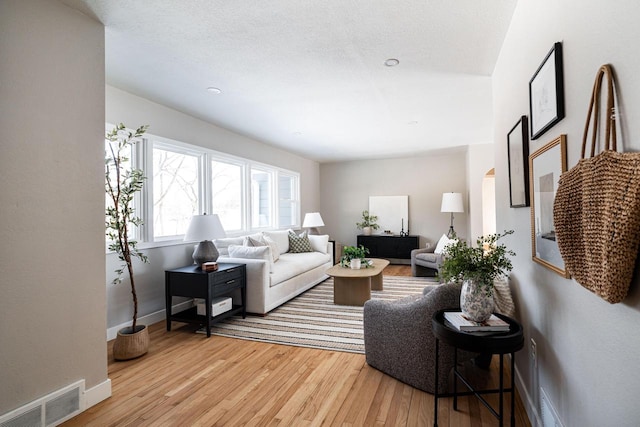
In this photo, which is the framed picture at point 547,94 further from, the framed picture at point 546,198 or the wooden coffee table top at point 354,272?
the wooden coffee table top at point 354,272

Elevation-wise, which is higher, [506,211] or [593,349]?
[506,211]

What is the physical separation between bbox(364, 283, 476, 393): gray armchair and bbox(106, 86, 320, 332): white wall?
8.17 feet

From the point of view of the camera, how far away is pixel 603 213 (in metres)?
0.89

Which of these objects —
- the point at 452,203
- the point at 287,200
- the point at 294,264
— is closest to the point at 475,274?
the point at 294,264

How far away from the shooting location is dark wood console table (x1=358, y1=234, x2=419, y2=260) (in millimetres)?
7297

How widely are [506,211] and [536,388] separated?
1.23 metres

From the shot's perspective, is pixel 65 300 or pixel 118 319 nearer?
pixel 65 300

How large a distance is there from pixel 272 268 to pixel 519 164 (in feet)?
9.46

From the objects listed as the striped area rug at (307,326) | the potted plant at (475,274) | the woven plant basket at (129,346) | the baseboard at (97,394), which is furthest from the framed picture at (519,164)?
the woven plant basket at (129,346)

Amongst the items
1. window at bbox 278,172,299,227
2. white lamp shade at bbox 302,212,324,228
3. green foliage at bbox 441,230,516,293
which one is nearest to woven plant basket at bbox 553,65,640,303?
green foliage at bbox 441,230,516,293

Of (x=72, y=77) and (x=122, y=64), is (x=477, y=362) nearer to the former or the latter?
(x=72, y=77)

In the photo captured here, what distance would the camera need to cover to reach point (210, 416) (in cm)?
197

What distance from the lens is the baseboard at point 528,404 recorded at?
5.69 feet

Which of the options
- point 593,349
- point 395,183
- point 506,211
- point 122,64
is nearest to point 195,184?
point 122,64
